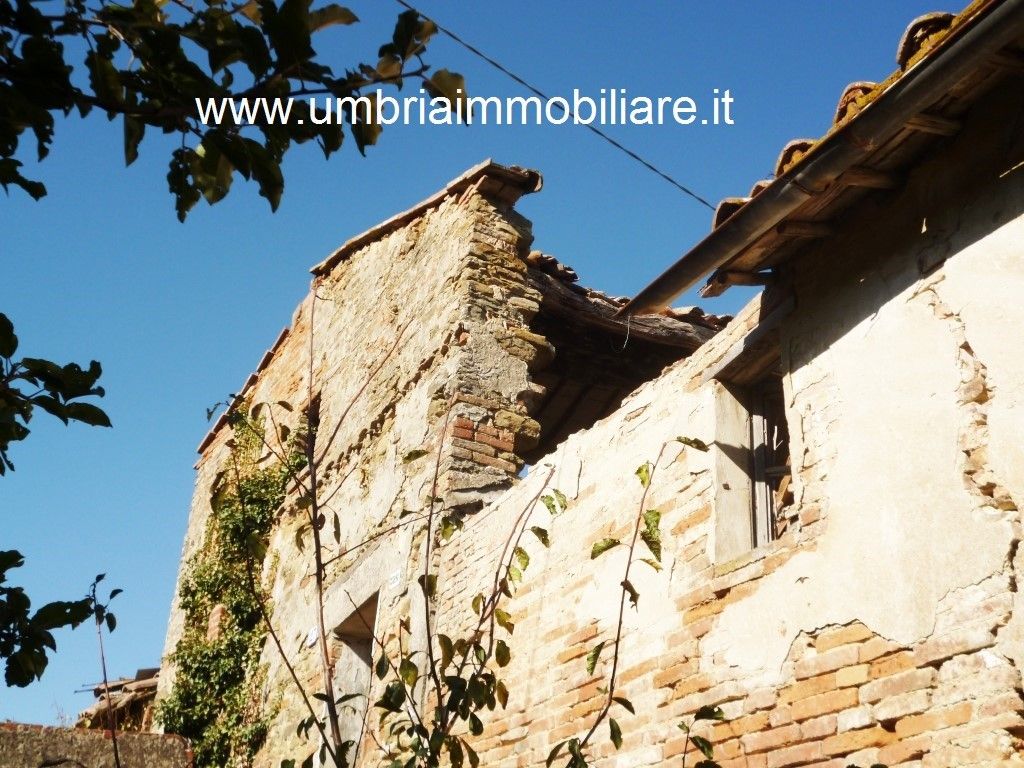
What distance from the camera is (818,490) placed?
12.7 feet

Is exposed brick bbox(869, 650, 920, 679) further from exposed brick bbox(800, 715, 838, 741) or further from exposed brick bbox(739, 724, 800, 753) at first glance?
exposed brick bbox(739, 724, 800, 753)

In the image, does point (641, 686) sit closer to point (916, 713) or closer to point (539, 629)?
point (539, 629)

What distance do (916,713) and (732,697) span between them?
0.82 m

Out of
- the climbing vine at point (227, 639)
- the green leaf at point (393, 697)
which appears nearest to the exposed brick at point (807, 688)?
the green leaf at point (393, 697)

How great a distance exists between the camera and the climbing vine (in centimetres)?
844

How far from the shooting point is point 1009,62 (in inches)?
138

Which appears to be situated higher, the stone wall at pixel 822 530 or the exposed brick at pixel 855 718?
the stone wall at pixel 822 530

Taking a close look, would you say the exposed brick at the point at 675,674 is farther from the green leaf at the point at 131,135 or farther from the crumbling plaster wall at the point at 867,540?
the green leaf at the point at 131,135

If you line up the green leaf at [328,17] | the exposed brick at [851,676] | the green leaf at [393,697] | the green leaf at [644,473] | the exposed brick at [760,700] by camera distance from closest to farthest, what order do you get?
the green leaf at [328,17]
the green leaf at [393,697]
the exposed brick at [851,676]
the exposed brick at [760,700]
the green leaf at [644,473]

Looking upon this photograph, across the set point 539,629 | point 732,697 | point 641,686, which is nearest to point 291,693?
point 539,629

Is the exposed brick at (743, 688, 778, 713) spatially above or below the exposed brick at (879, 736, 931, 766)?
above

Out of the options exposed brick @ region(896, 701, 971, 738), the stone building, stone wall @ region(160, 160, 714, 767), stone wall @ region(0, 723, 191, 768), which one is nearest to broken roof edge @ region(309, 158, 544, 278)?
stone wall @ region(160, 160, 714, 767)

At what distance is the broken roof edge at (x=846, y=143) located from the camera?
132 inches

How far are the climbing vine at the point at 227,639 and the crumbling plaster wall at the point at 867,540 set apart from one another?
3653mm
